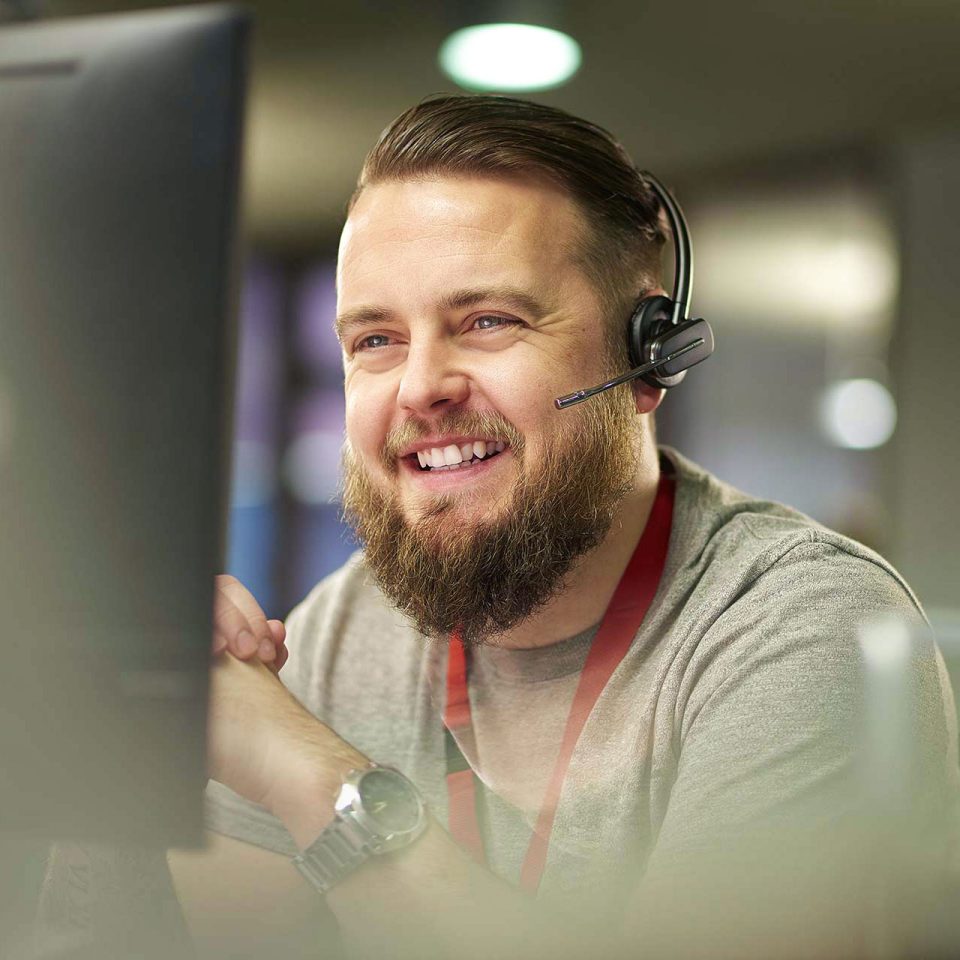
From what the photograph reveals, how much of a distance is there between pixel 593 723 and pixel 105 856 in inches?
14.3

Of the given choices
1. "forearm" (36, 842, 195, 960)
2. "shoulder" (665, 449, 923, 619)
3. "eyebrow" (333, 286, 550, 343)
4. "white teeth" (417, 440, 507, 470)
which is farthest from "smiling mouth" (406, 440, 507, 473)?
"forearm" (36, 842, 195, 960)

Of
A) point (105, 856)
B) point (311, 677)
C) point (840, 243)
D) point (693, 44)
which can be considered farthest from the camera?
point (840, 243)

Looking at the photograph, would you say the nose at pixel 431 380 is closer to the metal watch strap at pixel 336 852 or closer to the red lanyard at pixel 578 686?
the red lanyard at pixel 578 686

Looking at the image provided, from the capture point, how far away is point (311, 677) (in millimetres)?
938

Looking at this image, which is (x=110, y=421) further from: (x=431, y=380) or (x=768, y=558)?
(x=768, y=558)

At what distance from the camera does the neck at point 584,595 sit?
0.91 metres

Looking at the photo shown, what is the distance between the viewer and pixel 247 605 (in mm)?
774

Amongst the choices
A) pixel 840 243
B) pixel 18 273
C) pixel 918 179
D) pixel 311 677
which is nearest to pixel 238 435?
pixel 18 273

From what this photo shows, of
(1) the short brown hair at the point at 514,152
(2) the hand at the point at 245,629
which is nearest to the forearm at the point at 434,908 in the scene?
(2) the hand at the point at 245,629

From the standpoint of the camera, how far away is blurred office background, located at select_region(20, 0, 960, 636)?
0.77 meters

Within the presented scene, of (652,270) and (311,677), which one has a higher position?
(652,270)

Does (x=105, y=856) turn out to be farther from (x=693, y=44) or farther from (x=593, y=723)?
(x=693, y=44)

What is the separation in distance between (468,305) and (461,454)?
0.39 feet

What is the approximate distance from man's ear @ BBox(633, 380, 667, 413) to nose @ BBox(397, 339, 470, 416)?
0.59ft
